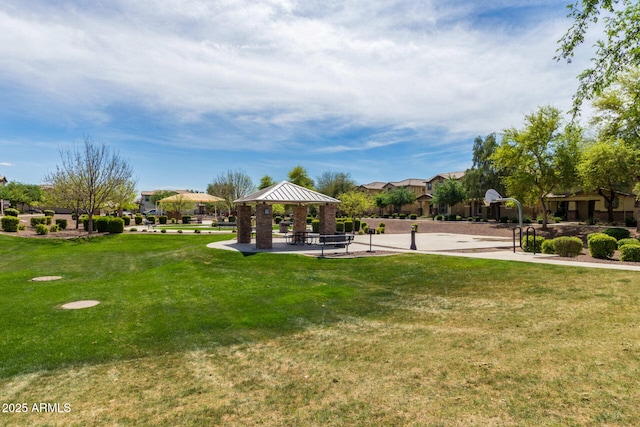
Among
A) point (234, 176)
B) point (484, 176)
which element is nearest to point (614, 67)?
point (484, 176)

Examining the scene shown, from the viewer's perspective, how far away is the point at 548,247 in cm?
1531

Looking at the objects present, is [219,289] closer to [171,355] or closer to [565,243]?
[171,355]

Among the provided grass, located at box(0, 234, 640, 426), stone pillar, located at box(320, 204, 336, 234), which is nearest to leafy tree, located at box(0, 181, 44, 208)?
stone pillar, located at box(320, 204, 336, 234)

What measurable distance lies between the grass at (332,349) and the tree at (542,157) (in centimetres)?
2271

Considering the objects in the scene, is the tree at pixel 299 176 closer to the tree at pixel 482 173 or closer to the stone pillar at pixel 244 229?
the tree at pixel 482 173

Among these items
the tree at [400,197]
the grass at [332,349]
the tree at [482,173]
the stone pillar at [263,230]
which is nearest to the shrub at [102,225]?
the stone pillar at [263,230]

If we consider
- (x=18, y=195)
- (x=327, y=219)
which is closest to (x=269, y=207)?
(x=327, y=219)

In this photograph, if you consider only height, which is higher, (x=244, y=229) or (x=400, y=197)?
(x=400, y=197)

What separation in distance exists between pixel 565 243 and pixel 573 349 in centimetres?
1036

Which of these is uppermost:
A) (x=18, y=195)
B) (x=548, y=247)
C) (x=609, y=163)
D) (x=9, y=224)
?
(x=18, y=195)

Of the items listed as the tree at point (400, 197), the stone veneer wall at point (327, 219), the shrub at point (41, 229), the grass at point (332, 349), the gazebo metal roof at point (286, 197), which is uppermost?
the tree at point (400, 197)

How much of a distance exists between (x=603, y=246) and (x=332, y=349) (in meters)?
12.8

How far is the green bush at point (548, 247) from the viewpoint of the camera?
1509cm

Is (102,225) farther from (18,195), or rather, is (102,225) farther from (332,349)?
(18,195)
